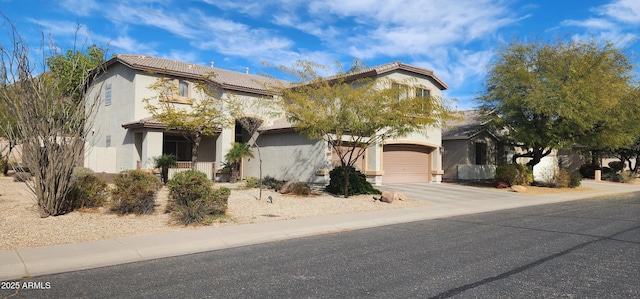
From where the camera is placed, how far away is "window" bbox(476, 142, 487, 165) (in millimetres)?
30688

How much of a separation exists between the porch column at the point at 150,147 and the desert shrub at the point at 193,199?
11.0m

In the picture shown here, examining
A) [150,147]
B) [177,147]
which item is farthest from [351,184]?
[177,147]

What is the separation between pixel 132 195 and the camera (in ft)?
38.4

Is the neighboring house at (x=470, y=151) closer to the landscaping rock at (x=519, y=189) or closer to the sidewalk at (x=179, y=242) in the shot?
the landscaping rock at (x=519, y=189)

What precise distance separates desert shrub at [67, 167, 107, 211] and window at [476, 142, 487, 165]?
2495 centimetres

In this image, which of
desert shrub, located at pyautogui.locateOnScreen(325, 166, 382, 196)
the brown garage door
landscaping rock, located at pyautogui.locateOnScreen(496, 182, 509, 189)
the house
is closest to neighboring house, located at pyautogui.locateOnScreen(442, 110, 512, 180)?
the house

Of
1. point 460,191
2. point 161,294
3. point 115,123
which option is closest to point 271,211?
point 161,294

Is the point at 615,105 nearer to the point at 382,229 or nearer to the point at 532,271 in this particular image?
the point at 382,229

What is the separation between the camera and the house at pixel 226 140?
22016 mm

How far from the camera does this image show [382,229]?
37.3 ft

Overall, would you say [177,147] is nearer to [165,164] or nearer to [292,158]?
[165,164]

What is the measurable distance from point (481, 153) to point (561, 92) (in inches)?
388

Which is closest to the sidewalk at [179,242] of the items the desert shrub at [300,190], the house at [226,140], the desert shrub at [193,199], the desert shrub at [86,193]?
the desert shrub at [193,199]

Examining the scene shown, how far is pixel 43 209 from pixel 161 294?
710 cm
